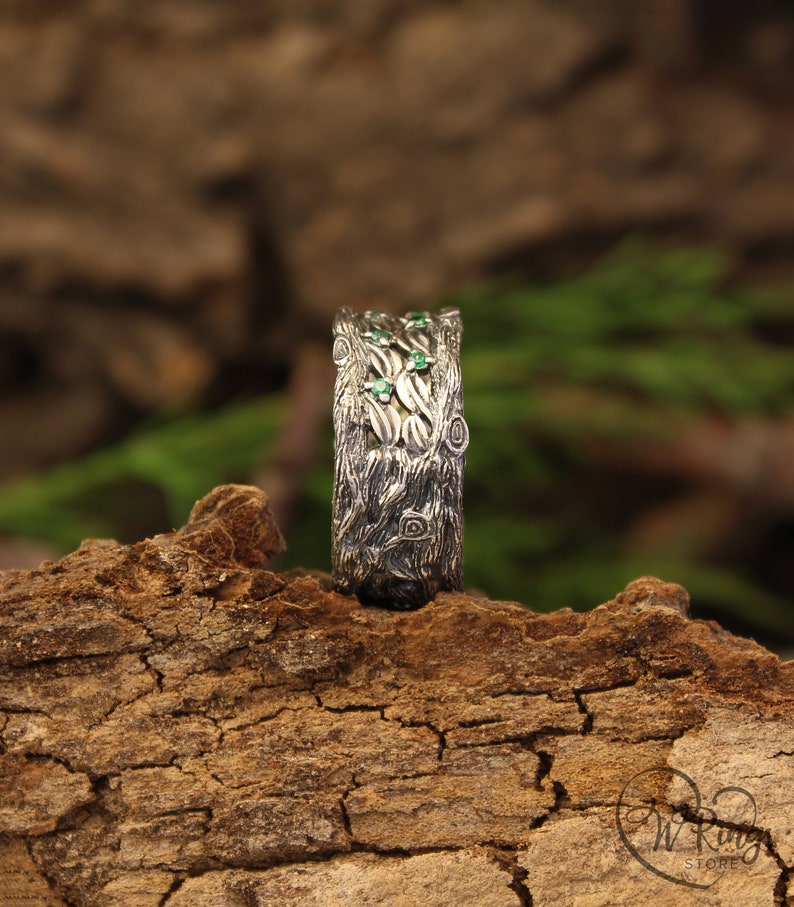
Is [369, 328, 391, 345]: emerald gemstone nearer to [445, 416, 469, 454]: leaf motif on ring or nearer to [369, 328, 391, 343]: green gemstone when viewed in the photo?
[369, 328, 391, 343]: green gemstone

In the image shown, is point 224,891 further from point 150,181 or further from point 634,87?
point 634,87

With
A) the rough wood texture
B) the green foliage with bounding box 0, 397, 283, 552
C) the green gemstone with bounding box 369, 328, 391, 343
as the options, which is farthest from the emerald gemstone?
the green foliage with bounding box 0, 397, 283, 552

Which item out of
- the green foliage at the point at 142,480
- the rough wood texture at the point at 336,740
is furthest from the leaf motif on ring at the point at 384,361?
the green foliage at the point at 142,480

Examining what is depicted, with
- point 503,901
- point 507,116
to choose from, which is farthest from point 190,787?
point 507,116

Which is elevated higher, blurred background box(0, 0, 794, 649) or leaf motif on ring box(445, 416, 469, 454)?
blurred background box(0, 0, 794, 649)

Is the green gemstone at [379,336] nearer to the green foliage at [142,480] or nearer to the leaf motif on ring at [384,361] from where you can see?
the leaf motif on ring at [384,361]

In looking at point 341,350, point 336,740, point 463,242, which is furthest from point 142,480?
point 336,740

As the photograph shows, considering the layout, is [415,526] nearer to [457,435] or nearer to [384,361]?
[457,435]
